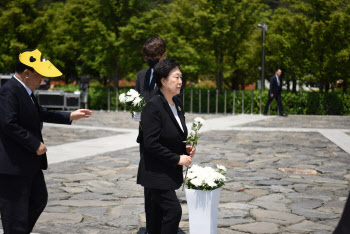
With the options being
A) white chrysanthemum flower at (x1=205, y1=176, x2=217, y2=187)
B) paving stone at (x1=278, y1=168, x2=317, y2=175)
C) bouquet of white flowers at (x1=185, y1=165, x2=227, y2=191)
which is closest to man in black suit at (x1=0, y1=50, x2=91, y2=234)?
bouquet of white flowers at (x1=185, y1=165, x2=227, y2=191)

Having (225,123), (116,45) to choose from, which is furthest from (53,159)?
(116,45)

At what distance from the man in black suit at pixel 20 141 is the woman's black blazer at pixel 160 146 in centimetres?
77

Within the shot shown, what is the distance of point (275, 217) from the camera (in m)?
5.43

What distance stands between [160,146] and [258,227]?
2000 mm

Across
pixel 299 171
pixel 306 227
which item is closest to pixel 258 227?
pixel 306 227

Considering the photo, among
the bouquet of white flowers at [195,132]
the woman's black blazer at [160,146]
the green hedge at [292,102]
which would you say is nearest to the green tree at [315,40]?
the green hedge at [292,102]

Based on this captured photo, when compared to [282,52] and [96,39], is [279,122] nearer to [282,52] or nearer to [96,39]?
[282,52]

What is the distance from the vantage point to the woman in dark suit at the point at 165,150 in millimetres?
3639

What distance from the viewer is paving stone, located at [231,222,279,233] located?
4.98 metres

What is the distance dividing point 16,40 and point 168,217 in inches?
1062

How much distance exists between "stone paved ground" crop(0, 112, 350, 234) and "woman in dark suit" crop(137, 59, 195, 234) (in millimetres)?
1402

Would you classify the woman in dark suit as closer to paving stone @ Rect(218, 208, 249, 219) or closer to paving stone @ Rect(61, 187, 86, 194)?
paving stone @ Rect(218, 208, 249, 219)

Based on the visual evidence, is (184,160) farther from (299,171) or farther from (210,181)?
(299,171)

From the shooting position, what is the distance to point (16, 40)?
28438mm
